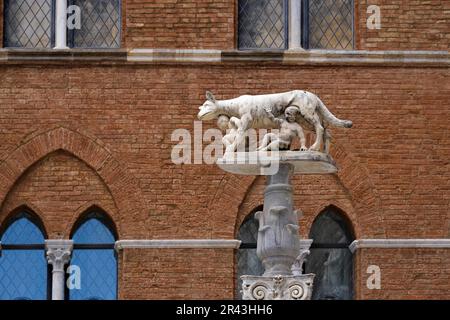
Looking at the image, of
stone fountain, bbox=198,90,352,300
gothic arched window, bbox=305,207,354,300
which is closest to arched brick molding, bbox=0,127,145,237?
gothic arched window, bbox=305,207,354,300

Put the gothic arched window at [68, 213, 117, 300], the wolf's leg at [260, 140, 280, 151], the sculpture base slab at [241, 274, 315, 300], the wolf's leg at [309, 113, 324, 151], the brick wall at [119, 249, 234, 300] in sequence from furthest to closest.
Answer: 1. the gothic arched window at [68, 213, 117, 300]
2. the brick wall at [119, 249, 234, 300]
3. the wolf's leg at [309, 113, 324, 151]
4. the wolf's leg at [260, 140, 280, 151]
5. the sculpture base slab at [241, 274, 315, 300]

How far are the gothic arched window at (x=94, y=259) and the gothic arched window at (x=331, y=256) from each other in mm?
2420

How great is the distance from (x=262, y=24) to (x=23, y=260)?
4244 mm

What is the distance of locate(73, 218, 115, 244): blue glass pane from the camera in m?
26.0

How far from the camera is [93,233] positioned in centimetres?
2603

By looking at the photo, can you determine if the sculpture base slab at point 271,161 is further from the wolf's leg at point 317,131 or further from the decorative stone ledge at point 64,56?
the decorative stone ledge at point 64,56

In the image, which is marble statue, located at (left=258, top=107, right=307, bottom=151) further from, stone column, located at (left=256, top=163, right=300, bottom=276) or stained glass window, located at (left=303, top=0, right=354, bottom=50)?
stained glass window, located at (left=303, top=0, right=354, bottom=50)

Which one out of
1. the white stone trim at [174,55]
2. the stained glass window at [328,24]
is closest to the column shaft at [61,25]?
the white stone trim at [174,55]

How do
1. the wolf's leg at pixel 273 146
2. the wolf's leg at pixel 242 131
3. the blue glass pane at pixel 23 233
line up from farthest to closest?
the blue glass pane at pixel 23 233
the wolf's leg at pixel 242 131
the wolf's leg at pixel 273 146

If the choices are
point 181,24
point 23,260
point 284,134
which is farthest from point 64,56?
point 284,134

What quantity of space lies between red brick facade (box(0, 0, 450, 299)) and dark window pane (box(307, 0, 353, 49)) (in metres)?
0.28

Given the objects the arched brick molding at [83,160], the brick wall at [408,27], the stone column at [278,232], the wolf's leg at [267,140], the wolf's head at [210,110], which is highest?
the brick wall at [408,27]

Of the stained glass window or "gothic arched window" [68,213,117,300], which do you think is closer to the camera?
"gothic arched window" [68,213,117,300]

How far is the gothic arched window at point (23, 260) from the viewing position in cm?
2586
